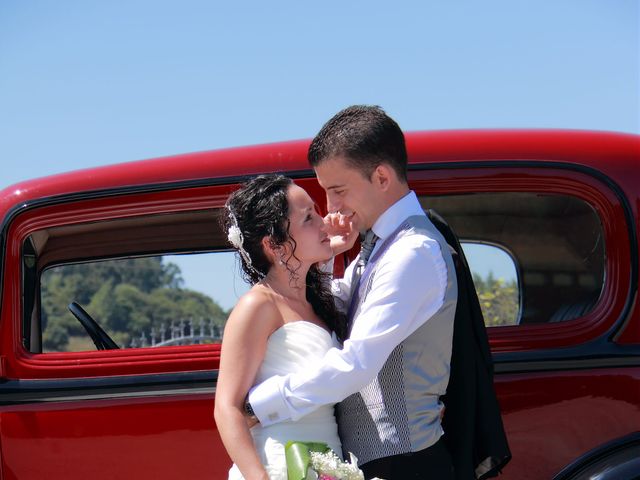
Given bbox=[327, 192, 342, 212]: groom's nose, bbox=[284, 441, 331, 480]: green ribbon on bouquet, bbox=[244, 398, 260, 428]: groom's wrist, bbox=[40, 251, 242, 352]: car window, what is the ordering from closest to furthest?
bbox=[284, 441, 331, 480]: green ribbon on bouquet, bbox=[244, 398, 260, 428]: groom's wrist, bbox=[327, 192, 342, 212]: groom's nose, bbox=[40, 251, 242, 352]: car window

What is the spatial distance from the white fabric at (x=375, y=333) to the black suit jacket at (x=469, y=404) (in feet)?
0.53

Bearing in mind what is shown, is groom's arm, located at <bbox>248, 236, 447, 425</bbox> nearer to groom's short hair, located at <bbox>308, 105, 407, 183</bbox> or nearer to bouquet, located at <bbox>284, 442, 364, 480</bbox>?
bouquet, located at <bbox>284, 442, 364, 480</bbox>

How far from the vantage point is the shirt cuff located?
86.7 inches

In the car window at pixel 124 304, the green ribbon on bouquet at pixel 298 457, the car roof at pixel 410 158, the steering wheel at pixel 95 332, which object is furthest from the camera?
the car window at pixel 124 304

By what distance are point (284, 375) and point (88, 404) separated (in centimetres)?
100

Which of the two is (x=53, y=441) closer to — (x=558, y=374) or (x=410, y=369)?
(x=410, y=369)

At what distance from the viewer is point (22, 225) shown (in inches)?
123

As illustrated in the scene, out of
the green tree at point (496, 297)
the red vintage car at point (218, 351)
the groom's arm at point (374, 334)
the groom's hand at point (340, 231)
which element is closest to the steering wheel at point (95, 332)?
the red vintage car at point (218, 351)

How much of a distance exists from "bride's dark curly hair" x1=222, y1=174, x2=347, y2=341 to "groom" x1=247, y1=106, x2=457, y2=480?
0.11 m

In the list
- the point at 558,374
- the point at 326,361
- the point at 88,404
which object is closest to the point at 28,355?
the point at 88,404

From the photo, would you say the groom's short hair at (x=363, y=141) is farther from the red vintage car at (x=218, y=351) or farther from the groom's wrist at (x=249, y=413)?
the groom's wrist at (x=249, y=413)

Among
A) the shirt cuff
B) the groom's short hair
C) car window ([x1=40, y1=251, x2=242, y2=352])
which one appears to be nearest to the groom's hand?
the groom's short hair

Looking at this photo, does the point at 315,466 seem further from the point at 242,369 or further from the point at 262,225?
the point at 262,225

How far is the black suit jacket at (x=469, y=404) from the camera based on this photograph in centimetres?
239
